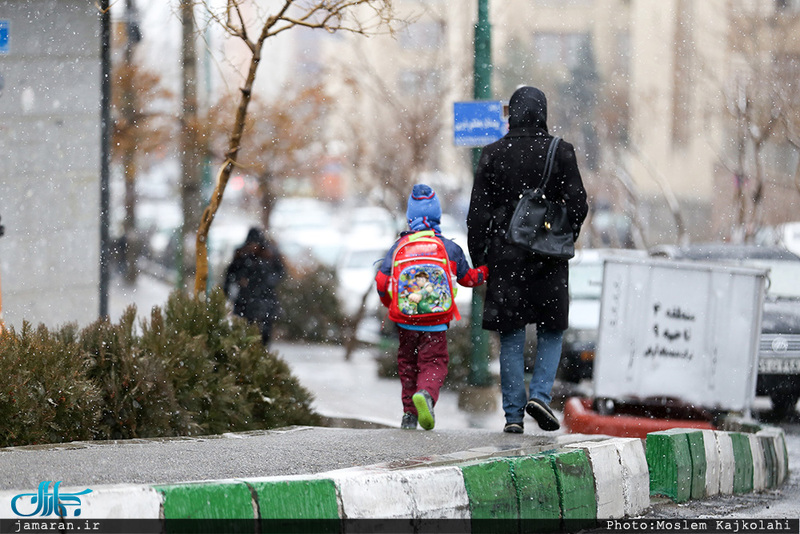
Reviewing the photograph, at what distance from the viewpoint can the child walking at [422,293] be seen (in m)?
6.90

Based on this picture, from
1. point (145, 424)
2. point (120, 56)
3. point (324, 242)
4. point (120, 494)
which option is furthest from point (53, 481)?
point (324, 242)

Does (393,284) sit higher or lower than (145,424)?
higher

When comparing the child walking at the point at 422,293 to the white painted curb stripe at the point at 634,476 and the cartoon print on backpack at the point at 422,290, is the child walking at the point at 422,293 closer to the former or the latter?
the cartoon print on backpack at the point at 422,290

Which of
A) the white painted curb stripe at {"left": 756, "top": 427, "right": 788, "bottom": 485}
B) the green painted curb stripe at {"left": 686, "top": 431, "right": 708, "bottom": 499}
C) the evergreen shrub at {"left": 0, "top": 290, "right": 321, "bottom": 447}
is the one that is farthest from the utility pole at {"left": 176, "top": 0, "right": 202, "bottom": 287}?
the green painted curb stripe at {"left": 686, "top": 431, "right": 708, "bottom": 499}

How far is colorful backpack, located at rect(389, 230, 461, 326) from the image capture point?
6.89 metres

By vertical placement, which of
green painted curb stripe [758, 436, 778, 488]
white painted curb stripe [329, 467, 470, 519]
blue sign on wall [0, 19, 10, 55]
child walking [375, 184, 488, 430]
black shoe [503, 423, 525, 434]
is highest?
blue sign on wall [0, 19, 10, 55]

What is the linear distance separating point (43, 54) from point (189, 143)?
358 inches

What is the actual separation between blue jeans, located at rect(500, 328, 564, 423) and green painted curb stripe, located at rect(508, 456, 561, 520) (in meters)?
1.55

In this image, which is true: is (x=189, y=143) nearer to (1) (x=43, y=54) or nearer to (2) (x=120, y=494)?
(1) (x=43, y=54)

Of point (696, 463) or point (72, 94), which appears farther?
point (72, 94)

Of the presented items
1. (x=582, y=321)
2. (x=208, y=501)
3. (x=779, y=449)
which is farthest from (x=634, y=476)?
(x=582, y=321)

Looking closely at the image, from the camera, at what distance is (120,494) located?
430 centimetres

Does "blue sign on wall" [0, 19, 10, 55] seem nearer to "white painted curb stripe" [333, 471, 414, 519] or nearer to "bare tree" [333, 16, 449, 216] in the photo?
"white painted curb stripe" [333, 471, 414, 519]

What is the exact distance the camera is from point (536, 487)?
17.6ft
